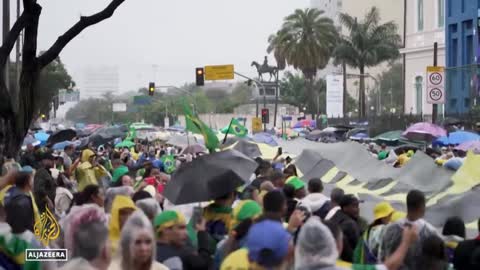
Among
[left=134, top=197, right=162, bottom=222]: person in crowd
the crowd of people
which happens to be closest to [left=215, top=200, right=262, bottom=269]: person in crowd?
the crowd of people

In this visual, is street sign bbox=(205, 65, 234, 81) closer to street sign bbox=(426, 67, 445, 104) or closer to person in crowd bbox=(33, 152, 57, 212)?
street sign bbox=(426, 67, 445, 104)

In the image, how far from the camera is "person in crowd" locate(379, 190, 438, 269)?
7.63 metres

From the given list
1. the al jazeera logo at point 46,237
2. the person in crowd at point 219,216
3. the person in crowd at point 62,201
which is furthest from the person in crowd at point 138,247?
the person in crowd at point 62,201

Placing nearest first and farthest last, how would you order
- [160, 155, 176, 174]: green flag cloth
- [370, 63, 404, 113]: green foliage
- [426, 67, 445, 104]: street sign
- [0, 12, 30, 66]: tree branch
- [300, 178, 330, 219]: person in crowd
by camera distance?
[300, 178, 330, 219]: person in crowd, [0, 12, 30, 66]: tree branch, [160, 155, 176, 174]: green flag cloth, [426, 67, 445, 104]: street sign, [370, 63, 404, 113]: green foliage

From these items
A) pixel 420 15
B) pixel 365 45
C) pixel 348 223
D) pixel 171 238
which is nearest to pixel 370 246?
pixel 348 223

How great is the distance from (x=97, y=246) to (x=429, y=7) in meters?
68.5

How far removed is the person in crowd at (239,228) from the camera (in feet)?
25.7

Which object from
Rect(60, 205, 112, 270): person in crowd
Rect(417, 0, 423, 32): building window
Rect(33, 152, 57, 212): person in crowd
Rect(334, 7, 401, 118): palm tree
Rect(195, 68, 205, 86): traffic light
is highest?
Rect(417, 0, 423, 32): building window

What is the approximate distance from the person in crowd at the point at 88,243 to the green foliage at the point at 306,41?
73.3 m

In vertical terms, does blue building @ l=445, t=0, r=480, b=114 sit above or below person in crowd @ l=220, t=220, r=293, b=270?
above

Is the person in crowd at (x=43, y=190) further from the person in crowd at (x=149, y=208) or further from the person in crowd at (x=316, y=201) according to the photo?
the person in crowd at (x=149, y=208)

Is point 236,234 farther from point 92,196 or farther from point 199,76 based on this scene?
point 199,76

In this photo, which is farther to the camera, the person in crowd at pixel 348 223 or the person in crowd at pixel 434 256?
the person in crowd at pixel 348 223

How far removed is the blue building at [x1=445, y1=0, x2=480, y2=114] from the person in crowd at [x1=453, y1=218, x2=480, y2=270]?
49.0m
